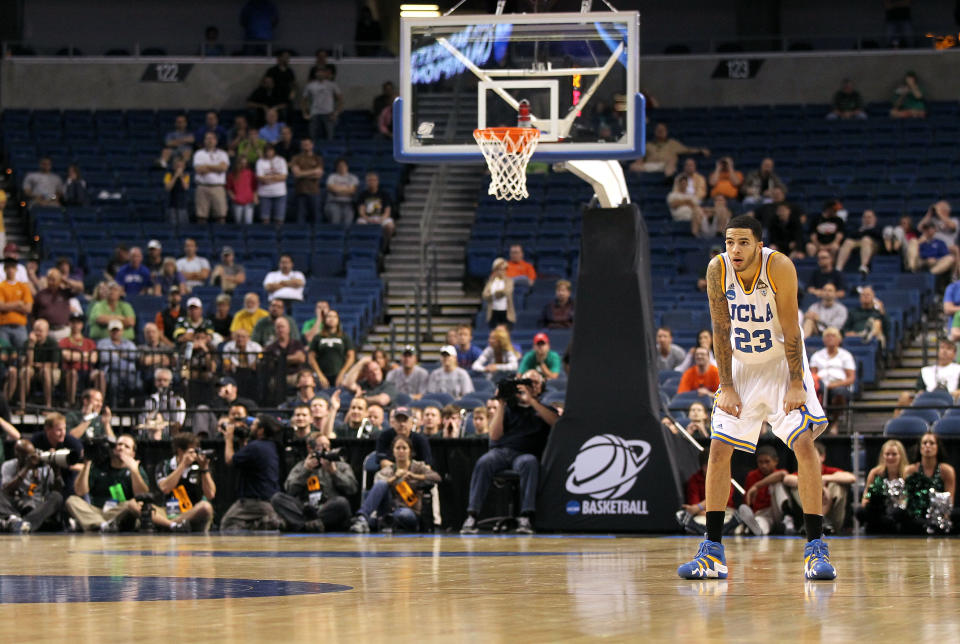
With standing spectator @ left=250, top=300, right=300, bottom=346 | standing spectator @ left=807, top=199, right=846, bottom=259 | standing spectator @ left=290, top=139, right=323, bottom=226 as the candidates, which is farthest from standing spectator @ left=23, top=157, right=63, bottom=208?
standing spectator @ left=807, top=199, right=846, bottom=259

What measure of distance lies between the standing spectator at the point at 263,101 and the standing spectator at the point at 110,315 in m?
7.52

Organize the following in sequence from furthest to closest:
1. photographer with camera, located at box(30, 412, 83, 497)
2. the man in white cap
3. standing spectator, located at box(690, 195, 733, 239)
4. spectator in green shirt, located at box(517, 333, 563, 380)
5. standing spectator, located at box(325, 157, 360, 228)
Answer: standing spectator, located at box(325, 157, 360, 228) → standing spectator, located at box(690, 195, 733, 239) → the man in white cap → spectator in green shirt, located at box(517, 333, 563, 380) → photographer with camera, located at box(30, 412, 83, 497)

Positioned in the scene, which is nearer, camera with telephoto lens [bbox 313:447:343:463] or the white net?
the white net

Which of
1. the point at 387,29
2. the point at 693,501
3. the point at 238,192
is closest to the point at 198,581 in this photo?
the point at 693,501

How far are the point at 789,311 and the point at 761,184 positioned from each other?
14.3 m

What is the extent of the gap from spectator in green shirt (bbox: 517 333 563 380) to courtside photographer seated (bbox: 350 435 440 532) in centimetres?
263

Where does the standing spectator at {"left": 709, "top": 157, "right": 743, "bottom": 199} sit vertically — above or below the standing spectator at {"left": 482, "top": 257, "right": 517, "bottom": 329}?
above

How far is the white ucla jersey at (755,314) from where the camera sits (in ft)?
25.8

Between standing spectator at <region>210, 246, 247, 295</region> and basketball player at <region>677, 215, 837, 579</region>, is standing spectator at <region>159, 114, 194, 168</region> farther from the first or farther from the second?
basketball player at <region>677, 215, 837, 579</region>

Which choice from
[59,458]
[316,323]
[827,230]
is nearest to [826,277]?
[827,230]

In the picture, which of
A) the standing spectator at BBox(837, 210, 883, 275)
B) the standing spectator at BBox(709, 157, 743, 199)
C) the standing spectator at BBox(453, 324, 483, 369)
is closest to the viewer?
the standing spectator at BBox(453, 324, 483, 369)

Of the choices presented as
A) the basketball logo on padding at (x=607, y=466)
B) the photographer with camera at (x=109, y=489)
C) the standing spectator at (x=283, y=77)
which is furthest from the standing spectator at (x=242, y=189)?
the basketball logo on padding at (x=607, y=466)

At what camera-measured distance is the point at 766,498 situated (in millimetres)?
13453

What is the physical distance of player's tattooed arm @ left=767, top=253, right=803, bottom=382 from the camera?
7797 millimetres
